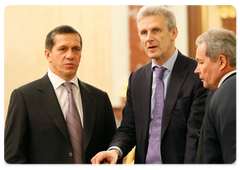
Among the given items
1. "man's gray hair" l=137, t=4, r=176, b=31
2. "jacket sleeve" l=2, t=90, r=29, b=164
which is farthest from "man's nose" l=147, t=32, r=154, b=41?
"jacket sleeve" l=2, t=90, r=29, b=164

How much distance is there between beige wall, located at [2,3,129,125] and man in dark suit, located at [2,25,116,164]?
12.3ft

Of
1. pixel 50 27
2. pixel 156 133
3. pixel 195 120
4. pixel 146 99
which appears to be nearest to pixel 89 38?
pixel 50 27

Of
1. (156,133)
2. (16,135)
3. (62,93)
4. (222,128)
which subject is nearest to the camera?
(222,128)

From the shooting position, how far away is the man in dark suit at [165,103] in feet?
7.67

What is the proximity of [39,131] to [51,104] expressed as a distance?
0.22 metres

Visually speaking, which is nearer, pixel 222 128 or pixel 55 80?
pixel 222 128

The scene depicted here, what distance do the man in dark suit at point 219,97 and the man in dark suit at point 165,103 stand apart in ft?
0.65

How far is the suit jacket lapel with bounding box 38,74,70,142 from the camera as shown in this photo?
7.72ft

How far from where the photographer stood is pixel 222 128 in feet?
5.95

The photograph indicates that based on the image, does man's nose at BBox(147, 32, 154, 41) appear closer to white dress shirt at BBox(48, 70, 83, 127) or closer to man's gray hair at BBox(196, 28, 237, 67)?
man's gray hair at BBox(196, 28, 237, 67)

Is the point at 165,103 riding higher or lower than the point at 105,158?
higher

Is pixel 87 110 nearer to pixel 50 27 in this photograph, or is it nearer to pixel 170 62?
pixel 170 62

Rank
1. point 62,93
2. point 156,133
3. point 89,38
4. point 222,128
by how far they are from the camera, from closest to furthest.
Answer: point 222,128 → point 156,133 → point 62,93 → point 89,38

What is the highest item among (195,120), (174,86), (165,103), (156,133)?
(174,86)
